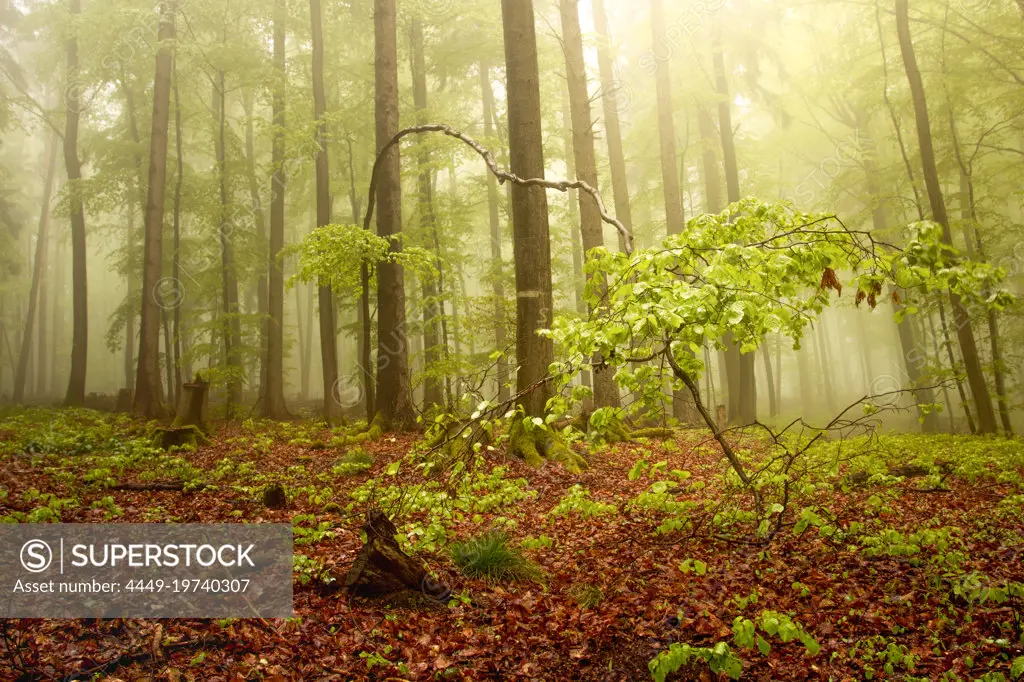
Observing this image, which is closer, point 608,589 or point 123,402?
point 608,589

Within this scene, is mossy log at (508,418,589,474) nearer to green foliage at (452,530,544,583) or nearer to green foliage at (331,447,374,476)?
green foliage at (331,447,374,476)

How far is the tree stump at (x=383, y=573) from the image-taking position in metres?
3.89

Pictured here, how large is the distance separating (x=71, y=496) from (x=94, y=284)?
5554 centimetres

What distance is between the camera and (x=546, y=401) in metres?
5.67

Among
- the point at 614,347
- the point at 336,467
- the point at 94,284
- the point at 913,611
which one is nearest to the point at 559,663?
the point at 614,347

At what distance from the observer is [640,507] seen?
5656 millimetres

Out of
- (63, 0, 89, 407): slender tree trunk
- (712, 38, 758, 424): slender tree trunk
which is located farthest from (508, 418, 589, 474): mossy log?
(63, 0, 89, 407): slender tree trunk

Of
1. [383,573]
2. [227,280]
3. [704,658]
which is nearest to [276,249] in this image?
[227,280]

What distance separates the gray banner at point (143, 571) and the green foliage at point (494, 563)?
128 cm

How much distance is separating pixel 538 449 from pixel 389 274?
498 centimetres

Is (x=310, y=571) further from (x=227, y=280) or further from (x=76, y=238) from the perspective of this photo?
(x=76, y=238)

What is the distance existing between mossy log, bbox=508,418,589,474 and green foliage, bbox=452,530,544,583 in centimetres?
307

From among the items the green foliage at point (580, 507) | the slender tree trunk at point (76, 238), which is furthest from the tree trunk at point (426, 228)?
the slender tree trunk at point (76, 238)

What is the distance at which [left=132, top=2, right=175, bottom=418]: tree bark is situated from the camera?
13992 millimetres
